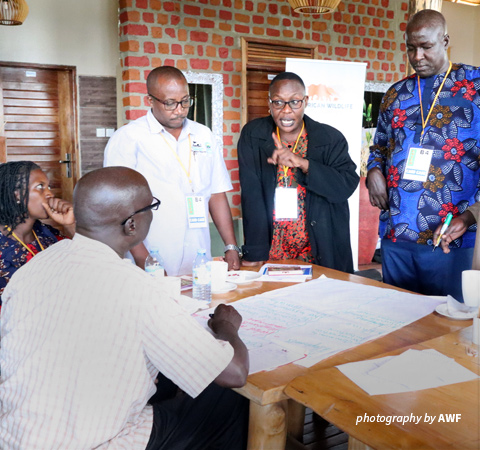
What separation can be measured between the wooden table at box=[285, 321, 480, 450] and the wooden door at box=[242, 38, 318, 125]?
207 inches

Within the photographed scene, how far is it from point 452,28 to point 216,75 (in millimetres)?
4743

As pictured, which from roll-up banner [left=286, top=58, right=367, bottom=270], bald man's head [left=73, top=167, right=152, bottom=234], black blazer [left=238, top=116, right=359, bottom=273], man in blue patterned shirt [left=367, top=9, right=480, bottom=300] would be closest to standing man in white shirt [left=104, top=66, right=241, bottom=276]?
black blazer [left=238, top=116, right=359, bottom=273]

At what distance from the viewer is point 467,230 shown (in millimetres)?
2625

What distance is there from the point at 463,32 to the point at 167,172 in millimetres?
7866

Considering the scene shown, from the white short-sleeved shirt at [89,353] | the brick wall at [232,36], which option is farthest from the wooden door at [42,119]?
the white short-sleeved shirt at [89,353]

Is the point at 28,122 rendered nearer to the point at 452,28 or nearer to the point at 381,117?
the point at 381,117

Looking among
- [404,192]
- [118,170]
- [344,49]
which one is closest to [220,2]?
[344,49]

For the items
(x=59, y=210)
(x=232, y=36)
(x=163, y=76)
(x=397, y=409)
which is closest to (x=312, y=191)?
(x=163, y=76)

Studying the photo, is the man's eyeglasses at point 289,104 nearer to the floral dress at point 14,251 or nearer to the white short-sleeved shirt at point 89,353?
the floral dress at point 14,251

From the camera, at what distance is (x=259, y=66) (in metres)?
6.50

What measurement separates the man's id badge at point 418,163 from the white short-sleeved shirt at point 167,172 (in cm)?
104

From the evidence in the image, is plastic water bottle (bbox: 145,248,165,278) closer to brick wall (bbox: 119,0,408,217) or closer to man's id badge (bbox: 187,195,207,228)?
man's id badge (bbox: 187,195,207,228)

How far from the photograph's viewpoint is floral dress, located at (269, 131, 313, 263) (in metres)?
2.91

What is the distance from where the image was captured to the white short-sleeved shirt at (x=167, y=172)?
2.76m
